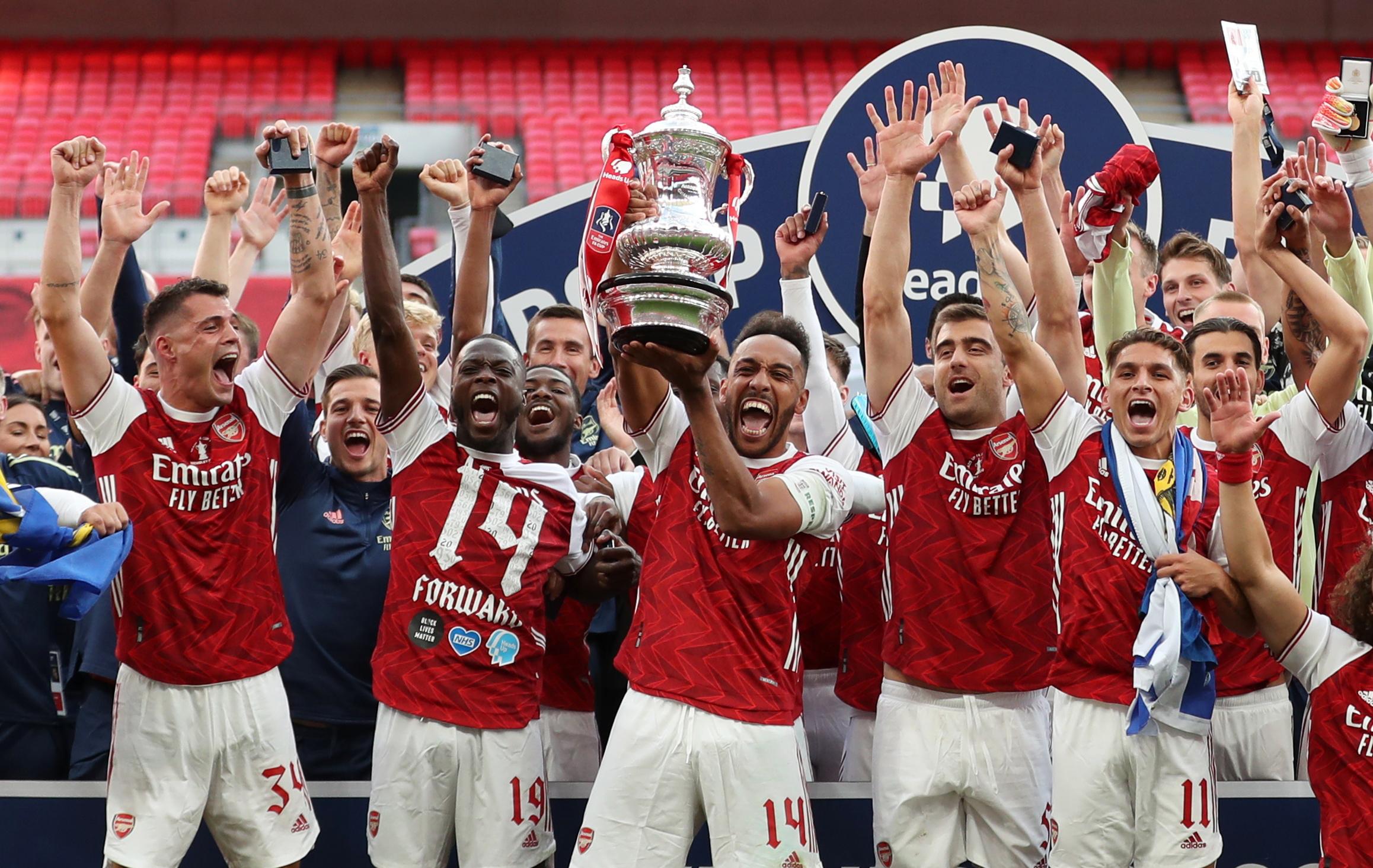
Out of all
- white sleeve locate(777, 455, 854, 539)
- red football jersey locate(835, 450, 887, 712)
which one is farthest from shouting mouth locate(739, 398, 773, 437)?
red football jersey locate(835, 450, 887, 712)

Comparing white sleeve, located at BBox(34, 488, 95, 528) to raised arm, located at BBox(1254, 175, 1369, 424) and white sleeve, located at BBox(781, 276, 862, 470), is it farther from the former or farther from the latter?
raised arm, located at BBox(1254, 175, 1369, 424)

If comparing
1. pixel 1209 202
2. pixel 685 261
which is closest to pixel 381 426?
pixel 685 261

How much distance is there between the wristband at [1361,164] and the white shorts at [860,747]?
7.90 ft

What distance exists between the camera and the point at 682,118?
3730 mm

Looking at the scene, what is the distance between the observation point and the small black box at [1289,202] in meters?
4.05

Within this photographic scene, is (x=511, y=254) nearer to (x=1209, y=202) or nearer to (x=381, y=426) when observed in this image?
(x=381, y=426)

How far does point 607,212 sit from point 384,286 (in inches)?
29.0

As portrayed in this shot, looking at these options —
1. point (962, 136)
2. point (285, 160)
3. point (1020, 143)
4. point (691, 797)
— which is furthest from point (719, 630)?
point (962, 136)

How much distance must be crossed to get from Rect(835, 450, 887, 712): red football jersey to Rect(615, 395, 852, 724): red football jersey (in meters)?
0.63

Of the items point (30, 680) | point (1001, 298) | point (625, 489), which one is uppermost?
point (1001, 298)

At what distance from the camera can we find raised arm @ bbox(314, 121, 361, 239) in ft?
13.7

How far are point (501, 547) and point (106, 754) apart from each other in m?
1.54

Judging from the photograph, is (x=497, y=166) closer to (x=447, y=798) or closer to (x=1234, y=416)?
(x=447, y=798)

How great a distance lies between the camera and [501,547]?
4059 millimetres
